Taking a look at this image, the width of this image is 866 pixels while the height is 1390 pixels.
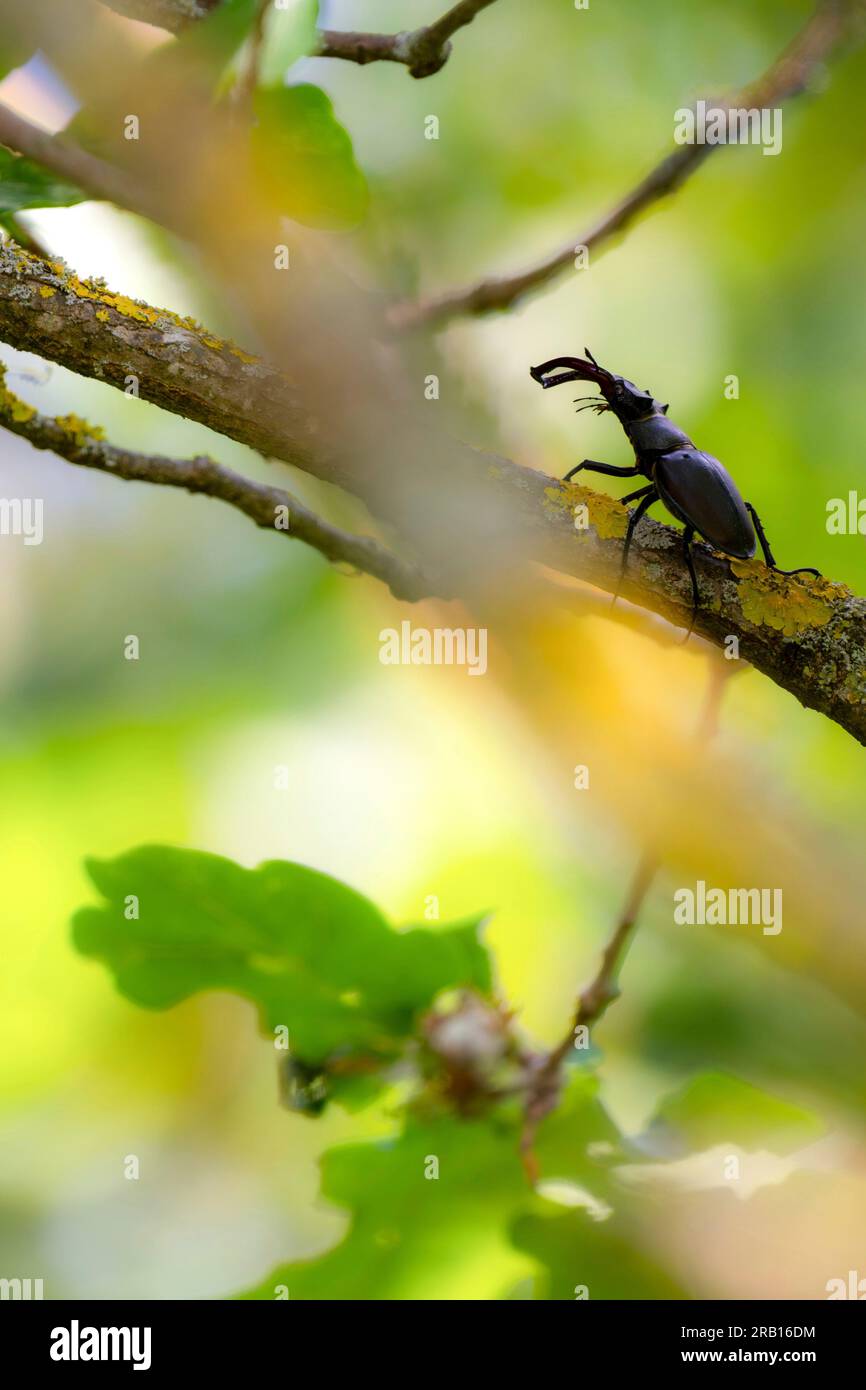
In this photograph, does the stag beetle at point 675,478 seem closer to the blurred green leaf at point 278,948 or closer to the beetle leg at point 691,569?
the beetle leg at point 691,569

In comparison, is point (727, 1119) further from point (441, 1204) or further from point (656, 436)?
point (656, 436)

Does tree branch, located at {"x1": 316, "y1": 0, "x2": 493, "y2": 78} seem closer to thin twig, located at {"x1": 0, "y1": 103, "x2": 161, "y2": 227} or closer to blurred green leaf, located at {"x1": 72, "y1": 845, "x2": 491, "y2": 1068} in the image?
thin twig, located at {"x1": 0, "y1": 103, "x2": 161, "y2": 227}

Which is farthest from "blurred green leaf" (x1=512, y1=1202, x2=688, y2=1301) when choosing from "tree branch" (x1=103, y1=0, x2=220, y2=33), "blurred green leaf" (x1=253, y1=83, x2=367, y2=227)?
"tree branch" (x1=103, y1=0, x2=220, y2=33)

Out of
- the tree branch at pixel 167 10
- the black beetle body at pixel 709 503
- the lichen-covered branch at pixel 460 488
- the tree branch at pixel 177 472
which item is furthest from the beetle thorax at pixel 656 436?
the tree branch at pixel 167 10

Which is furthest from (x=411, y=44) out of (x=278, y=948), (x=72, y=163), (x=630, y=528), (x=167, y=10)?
(x=278, y=948)

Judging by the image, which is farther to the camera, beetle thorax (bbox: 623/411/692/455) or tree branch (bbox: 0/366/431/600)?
beetle thorax (bbox: 623/411/692/455)

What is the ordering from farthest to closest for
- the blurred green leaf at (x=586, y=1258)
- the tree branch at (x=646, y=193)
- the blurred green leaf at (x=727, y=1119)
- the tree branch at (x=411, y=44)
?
1. the tree branch at (x=646, y=193)
2. the blurred green leaf at (x=727, y=1119)
3. the blurred green leaf at (x=586, y=1258)
4. the tree branch at (x=411, y=44)
